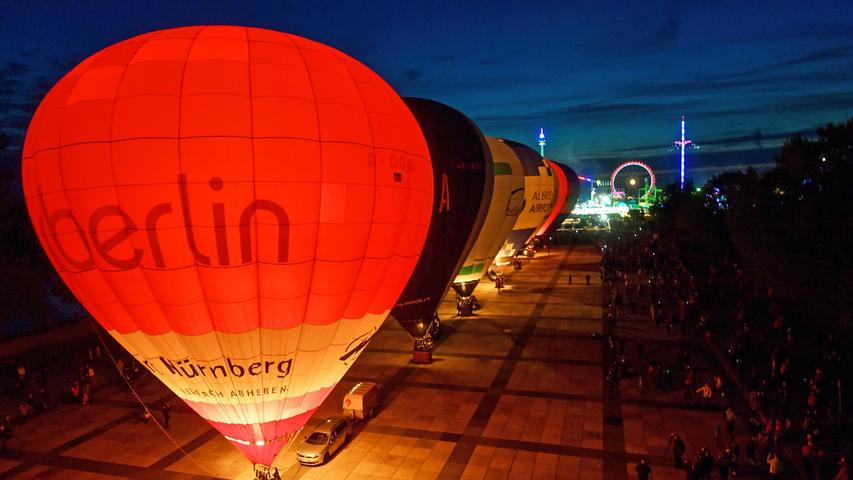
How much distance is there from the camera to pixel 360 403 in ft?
44.8

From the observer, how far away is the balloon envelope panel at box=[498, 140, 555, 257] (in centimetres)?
2772

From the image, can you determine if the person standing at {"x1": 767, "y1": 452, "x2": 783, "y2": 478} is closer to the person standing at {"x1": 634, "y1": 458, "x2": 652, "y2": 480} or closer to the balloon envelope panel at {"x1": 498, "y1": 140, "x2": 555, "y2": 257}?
the person standing at {"x1": 634, "y1": 458, "x2": 652, "y2": 480}

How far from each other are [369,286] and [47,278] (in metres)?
24.5

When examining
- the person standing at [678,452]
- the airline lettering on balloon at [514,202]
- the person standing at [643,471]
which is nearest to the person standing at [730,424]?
the person standing at [678,452]

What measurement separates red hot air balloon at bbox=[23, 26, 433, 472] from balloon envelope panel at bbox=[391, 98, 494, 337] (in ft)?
20.1

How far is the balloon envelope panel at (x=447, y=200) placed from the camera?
1522 cm

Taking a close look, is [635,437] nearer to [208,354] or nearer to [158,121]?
[208,354]

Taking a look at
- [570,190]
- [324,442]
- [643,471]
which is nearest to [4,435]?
[324,442]

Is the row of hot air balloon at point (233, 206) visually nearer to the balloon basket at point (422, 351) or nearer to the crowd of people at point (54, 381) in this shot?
the crowd of people at point (54, 381)

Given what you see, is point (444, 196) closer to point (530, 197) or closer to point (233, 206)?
point (233, 206)

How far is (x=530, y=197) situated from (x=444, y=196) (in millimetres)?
13728

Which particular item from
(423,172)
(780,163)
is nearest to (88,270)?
(423,172)

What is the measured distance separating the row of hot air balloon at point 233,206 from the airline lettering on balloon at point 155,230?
0.02 metres

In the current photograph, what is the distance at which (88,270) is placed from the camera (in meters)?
7.75
